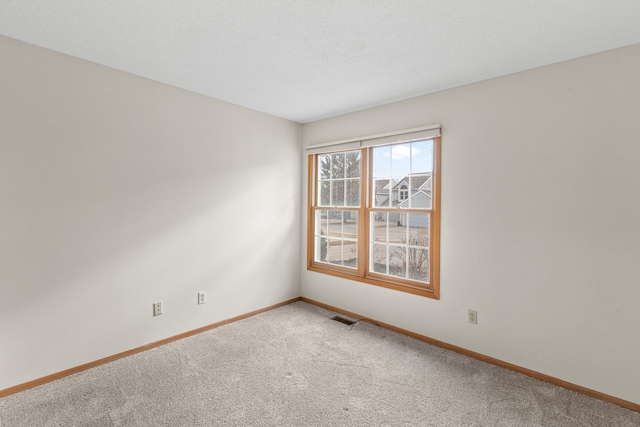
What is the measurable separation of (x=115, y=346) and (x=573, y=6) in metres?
3.97

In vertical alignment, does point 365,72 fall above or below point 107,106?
above

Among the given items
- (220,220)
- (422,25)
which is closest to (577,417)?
(422,25)

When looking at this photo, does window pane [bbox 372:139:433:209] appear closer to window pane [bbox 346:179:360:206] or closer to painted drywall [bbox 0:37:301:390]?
window pane [bbox 346:179:360:206]

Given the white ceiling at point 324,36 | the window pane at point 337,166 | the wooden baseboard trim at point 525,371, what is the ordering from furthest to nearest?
the window pane at point 337,166, the wooden baseboard trim at point 525,371, the white ceiling at point 324,36

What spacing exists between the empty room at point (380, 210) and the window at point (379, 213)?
0.11 feet

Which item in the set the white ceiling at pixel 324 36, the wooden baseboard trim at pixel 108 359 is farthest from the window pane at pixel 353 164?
the wooden baseboard trim at pixel 108 359

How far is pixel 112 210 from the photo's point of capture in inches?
102

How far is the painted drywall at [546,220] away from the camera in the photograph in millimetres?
2123

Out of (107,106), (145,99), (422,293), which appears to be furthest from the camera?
(422,293)

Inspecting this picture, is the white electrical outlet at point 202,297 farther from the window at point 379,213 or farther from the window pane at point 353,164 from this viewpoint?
the window pane at point 353,164

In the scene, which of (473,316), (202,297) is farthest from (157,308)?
(473,316)

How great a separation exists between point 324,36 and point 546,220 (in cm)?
215

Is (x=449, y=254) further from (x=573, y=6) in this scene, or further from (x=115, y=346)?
(x=115, y=346)

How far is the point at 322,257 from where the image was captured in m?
4.20
